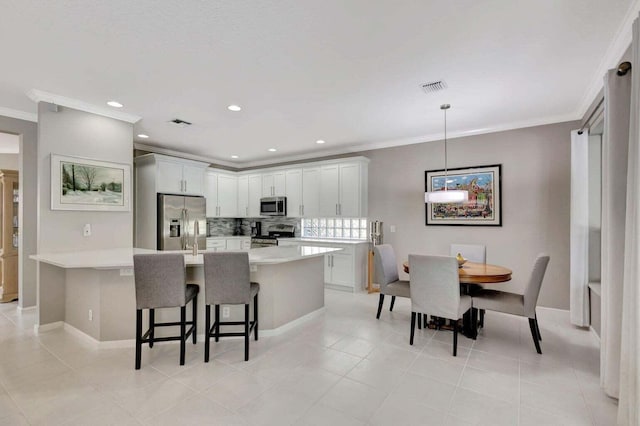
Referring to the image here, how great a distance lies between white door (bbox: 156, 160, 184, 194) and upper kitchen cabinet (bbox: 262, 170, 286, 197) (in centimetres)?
177

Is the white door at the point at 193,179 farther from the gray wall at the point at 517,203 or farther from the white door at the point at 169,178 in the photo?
the gray wall at the point at 517,203

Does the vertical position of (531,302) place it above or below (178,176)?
below

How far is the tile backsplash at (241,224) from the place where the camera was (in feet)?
22.1

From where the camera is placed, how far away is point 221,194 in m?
6.71

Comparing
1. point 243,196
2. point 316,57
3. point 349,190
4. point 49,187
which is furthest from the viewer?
point 243,196

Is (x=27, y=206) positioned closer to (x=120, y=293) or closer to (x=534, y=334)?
(x=120, y=293)

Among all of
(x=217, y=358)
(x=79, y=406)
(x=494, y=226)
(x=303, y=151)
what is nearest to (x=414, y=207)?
(x=494, y=226)

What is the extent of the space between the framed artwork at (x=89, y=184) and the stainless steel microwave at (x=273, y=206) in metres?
2.90

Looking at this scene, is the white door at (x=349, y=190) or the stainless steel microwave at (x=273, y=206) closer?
the white door at (x=349, y=190)

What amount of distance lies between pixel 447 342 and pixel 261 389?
6.44 feet

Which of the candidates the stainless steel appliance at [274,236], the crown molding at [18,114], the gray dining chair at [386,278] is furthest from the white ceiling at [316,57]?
the stainless steel appliance at [274,236]

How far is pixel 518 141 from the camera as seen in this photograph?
14.0 ft

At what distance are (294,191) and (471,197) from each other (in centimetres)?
328

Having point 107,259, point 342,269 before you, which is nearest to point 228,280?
point 107,259
